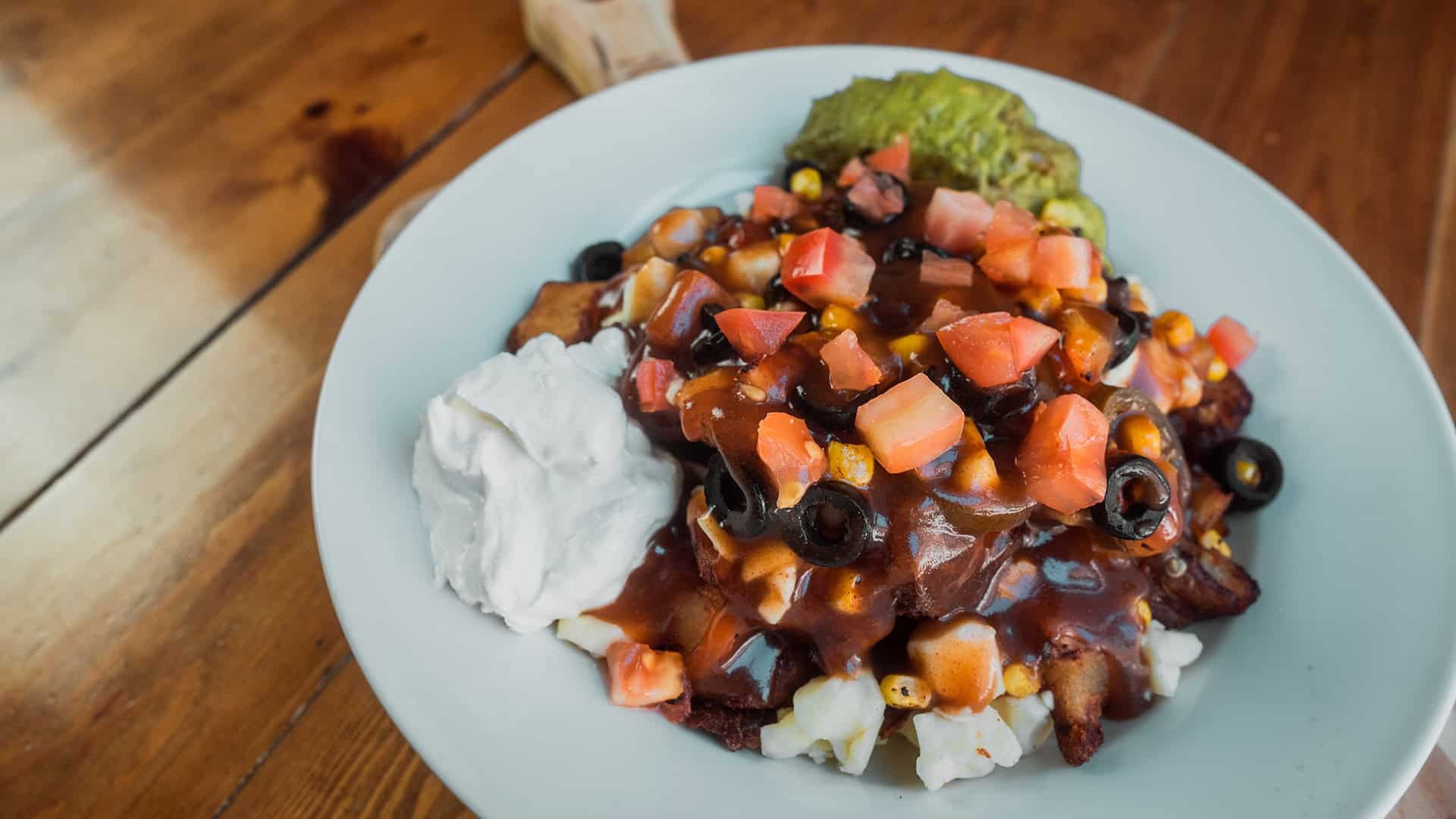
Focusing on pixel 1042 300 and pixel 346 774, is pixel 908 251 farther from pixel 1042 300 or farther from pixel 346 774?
pixel 346 774

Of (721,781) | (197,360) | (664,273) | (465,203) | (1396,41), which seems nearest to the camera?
(721,781)

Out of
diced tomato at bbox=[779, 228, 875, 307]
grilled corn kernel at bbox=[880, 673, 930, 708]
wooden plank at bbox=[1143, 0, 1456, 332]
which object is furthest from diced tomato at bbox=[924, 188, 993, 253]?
wooden plank at bbox=[1143, 0, 1456, 332]

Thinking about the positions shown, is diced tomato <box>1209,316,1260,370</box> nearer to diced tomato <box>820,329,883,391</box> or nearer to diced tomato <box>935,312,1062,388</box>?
diced tomato <box>935,312,1062,388</box>

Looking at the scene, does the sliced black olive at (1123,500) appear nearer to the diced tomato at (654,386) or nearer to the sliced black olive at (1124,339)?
the sliced black olive at (1124,339)

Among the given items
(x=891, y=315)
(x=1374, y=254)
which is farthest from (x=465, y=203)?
(x=1374, y=254)

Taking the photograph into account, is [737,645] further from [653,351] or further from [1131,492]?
[1131,492]

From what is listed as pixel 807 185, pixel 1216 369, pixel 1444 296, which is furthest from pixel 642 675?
pixel 1444 296
